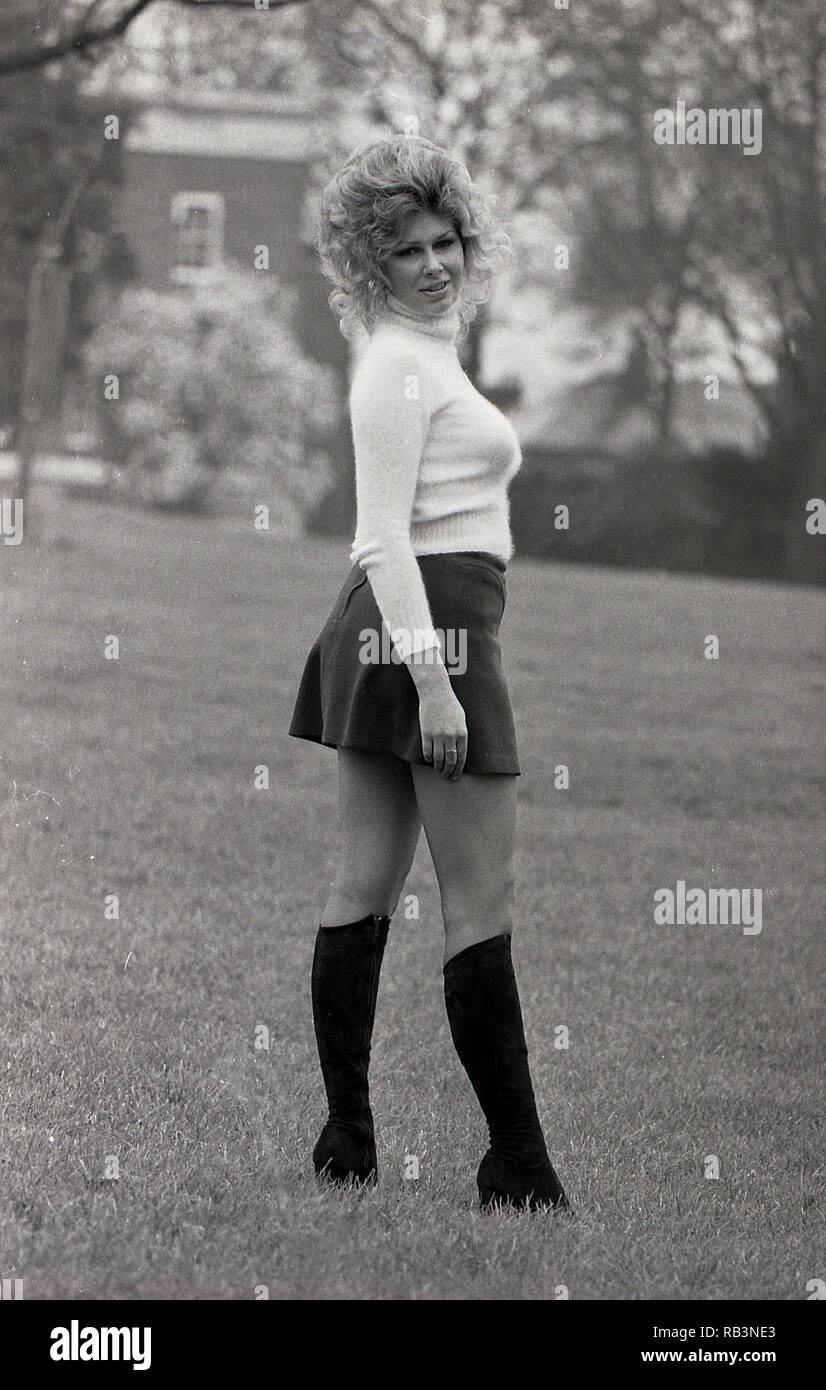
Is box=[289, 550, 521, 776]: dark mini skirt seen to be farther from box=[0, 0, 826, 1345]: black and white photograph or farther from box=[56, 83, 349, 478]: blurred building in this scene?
box=[56, 83, 349, 478]: blurred building

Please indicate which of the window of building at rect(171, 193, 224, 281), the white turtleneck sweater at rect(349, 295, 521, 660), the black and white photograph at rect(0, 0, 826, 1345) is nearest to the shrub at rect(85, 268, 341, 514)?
the black and white photograph at rect(0, 0, 826, 1345)

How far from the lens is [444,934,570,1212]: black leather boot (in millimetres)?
3133

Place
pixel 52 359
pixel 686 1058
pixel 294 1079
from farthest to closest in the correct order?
pixel 52 359
pixel 686 1058
pixel 294 1079

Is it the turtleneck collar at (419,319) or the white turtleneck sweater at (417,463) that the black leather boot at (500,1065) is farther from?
the turtleneck collar at (419,319)

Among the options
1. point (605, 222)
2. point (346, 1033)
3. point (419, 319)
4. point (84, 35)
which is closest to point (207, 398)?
point (605, 222)

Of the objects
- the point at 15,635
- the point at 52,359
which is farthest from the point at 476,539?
the point at 52,359

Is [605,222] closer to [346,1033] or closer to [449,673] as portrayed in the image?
[449,673]

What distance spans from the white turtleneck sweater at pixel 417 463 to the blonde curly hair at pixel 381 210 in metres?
0.07

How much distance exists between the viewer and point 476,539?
122 inches

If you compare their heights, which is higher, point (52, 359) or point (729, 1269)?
point (52, 359)

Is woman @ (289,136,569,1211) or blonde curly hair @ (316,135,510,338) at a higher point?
blonde curly hair @ (316,135,510,338)

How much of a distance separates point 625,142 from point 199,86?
4.21m

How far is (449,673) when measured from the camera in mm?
3080
